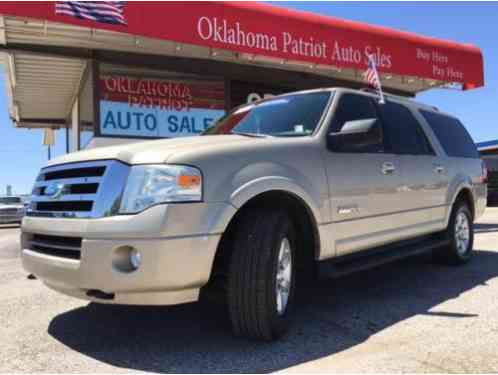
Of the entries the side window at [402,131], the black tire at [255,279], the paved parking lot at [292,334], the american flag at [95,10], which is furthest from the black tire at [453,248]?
the american flag at [95,10]

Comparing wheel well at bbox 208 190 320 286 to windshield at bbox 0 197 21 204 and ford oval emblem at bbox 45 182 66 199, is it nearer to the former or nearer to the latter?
ford oval emblem at bbox 45 182 66 199

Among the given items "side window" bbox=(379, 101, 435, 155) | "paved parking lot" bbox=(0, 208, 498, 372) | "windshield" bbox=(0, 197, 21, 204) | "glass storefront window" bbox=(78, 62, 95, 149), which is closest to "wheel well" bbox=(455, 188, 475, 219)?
"side window" bbox=(379, 101, 435, 155)

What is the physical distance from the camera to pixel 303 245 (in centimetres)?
371

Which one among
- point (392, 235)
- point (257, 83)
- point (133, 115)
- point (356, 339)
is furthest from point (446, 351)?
point (257, 83)

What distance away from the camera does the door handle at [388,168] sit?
4.32 meters

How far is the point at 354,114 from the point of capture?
170 inches

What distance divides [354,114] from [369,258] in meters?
1.30

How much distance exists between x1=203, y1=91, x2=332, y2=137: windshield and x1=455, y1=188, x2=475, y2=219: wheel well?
9.23 feet

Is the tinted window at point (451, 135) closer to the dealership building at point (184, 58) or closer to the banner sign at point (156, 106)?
the dealership building at point (184, 58)

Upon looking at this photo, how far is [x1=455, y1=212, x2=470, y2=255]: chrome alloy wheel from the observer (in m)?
5.91

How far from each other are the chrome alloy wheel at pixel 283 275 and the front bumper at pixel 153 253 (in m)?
0.59

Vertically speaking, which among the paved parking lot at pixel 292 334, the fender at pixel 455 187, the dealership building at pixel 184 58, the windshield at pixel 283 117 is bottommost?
the paved parking lot at pixel 292 334

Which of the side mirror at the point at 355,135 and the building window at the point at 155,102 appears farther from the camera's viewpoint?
the building window at the point at 155,102

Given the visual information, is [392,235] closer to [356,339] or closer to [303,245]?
[303,245]
